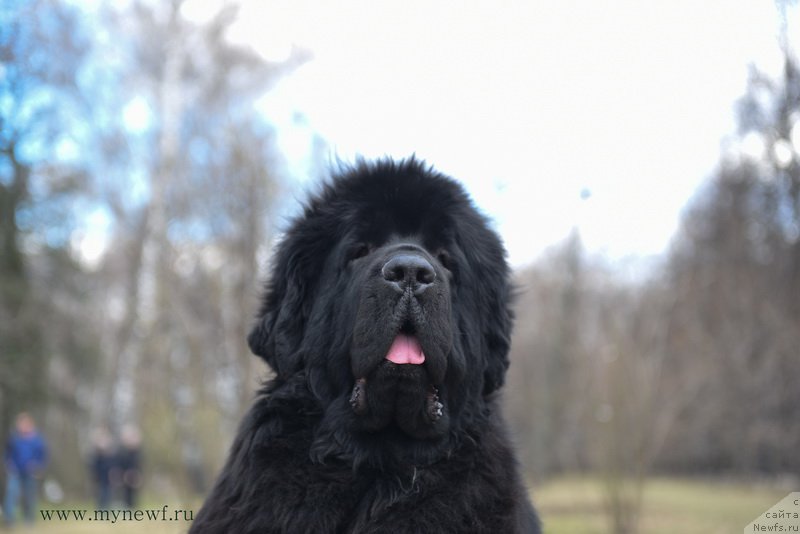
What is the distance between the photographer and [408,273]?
2980 millimetres

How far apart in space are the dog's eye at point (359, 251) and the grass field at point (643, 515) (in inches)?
190

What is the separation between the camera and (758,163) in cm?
2298

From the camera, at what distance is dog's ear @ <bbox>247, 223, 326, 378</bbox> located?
338cm

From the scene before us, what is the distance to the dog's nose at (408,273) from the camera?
2977 millimetres

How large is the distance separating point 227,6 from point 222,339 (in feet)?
36.4

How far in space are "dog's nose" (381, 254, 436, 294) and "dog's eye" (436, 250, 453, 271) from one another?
453mm

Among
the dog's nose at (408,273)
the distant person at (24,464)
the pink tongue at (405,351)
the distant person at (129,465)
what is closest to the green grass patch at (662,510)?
the pink tongue at (405,351)

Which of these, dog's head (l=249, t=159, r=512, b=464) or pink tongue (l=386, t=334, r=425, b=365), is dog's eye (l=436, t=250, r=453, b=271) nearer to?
dog's head (l=249, t=159, r=512, b=464)

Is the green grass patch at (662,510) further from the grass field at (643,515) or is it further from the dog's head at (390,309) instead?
the dog's head at (390,309)

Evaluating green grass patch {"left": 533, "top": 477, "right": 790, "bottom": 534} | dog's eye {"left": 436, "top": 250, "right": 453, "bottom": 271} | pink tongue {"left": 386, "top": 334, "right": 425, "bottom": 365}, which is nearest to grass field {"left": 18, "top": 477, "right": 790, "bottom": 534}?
green grass patch {"left": 533, "top": 477, "right": 790, "bottom": 534}

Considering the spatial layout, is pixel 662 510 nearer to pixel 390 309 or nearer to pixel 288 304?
pixel 288 304

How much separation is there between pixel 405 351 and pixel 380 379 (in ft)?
0.50

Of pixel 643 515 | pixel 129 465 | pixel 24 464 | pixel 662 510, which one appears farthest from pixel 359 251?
pixel 129 465

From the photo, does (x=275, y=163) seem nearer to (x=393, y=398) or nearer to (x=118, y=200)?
(x=393, y=398)
